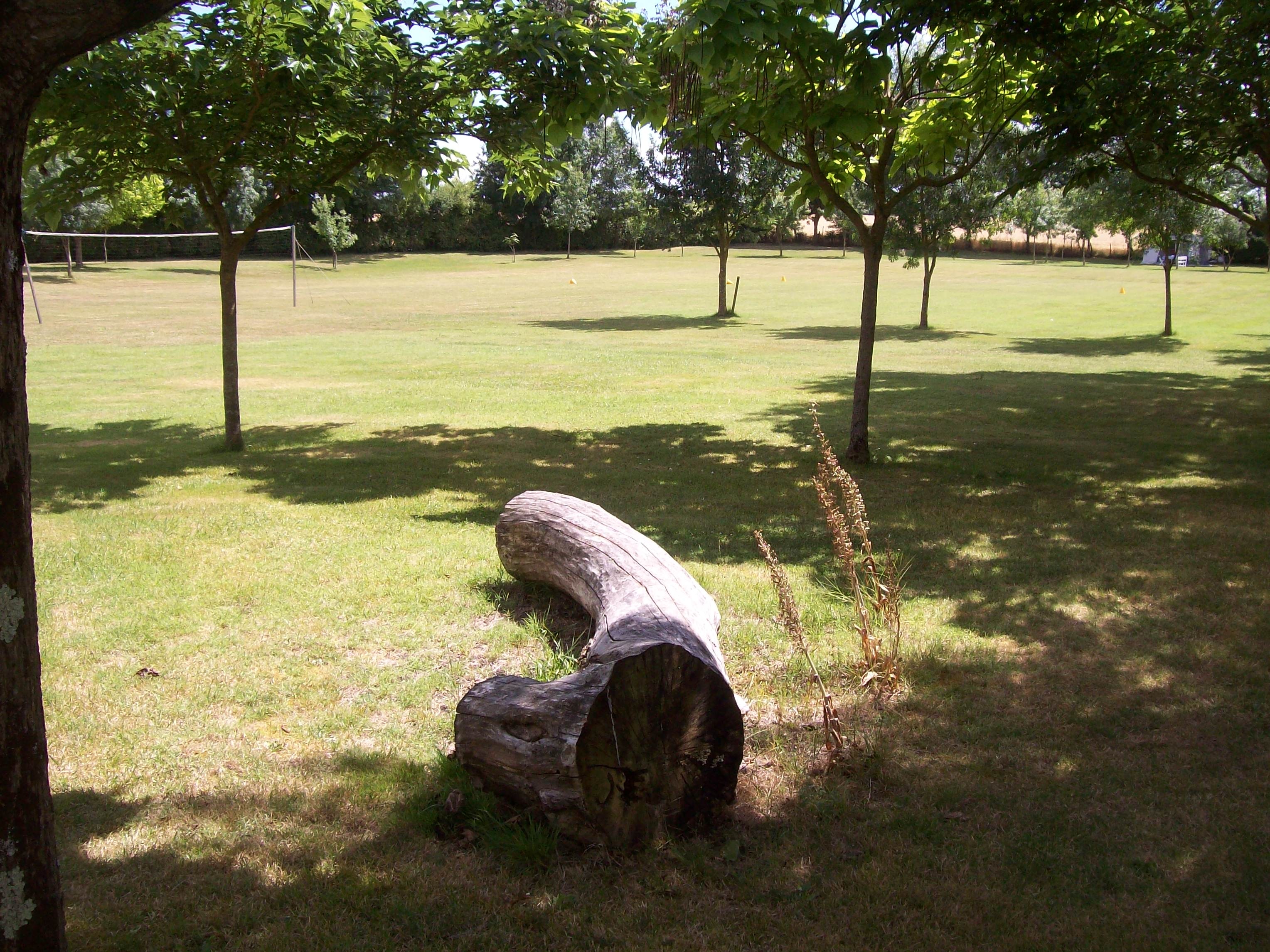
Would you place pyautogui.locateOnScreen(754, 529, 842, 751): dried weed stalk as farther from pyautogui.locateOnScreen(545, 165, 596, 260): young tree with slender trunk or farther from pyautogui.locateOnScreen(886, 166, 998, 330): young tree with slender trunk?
pyautogui.locateOnScreen(545, 165, 596, 260): young tree with slender trunk

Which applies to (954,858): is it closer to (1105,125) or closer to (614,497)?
(614,497)

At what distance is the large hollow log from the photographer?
153 inches

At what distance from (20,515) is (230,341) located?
10732mm

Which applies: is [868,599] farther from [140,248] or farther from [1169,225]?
[140,248]

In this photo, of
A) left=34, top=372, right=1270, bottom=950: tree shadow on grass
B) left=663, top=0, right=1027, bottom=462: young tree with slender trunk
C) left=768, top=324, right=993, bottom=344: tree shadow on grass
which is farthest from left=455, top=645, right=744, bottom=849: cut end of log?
left=768, top=324, right=993, bottom=344: tree shadow on grass

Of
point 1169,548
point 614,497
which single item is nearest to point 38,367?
point 614,497

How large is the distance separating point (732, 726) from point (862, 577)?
328 cm

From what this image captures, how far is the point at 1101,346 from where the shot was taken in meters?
30.8

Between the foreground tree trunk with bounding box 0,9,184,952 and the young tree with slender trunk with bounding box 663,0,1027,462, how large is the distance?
5319mm

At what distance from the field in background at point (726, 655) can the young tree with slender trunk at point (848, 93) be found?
3.23 m

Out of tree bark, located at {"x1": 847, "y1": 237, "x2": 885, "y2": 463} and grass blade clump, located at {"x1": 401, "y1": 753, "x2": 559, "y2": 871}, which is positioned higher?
tree bark, located at {"x1": 847, "y1": 237, "x2": 885, "y2": 463}

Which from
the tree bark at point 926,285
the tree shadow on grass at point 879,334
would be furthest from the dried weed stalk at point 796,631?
the tree bark at point 926,285

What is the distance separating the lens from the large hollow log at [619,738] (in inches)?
153

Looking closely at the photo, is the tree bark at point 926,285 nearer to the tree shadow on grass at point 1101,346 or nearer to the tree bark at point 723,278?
the tree shadow on grass at point 1101,346
